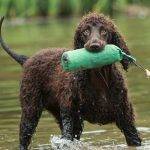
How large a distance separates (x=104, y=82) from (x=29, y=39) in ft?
76.6

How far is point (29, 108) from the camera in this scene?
36.7 feet

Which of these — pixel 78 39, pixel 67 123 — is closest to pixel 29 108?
pixel 67 123

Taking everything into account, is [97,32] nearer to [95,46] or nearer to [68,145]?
[95,46]

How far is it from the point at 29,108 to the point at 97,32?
186 cm

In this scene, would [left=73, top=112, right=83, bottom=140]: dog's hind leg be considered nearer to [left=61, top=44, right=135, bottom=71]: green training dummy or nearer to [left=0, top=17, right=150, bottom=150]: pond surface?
[left=0, top=17, right=150, bottom=150]: pond surface

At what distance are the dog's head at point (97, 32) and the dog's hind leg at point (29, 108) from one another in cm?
115

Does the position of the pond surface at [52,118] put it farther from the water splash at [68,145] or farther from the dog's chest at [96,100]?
the dog's chest at [96,100]

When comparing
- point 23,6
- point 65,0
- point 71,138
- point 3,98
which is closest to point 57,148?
point 71,138

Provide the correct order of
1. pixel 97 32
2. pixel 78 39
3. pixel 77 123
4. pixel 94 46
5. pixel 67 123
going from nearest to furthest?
pixel 94 46 → pixel 97 32 → pixel 78 39 → pixel 67 123 → pixel 77 123

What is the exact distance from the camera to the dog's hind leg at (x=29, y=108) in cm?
1116

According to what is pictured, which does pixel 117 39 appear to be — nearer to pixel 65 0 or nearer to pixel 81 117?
pixel 81 117

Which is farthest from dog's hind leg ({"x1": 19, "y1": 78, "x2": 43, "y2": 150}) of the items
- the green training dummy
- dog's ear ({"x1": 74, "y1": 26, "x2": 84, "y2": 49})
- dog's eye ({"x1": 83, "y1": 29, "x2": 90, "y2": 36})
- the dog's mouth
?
the dog's mouth

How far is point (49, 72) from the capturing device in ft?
36.4

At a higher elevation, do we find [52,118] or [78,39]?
[78,39]
